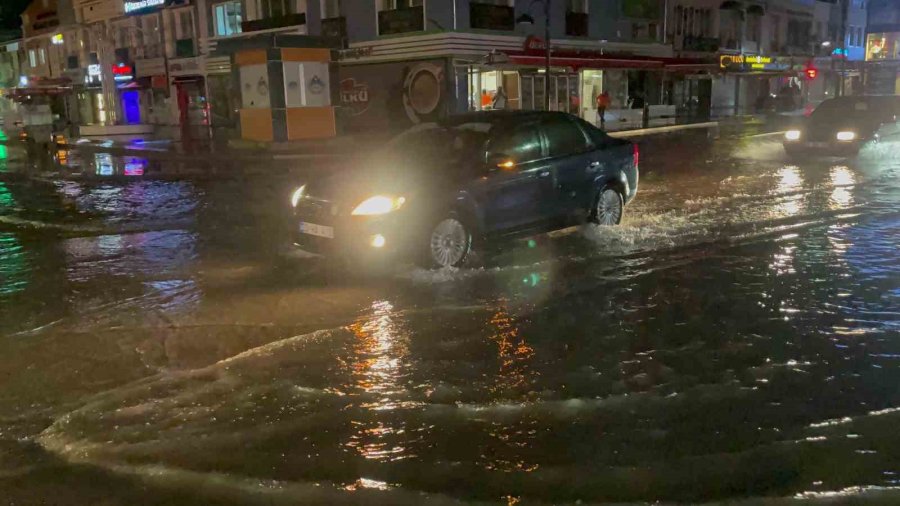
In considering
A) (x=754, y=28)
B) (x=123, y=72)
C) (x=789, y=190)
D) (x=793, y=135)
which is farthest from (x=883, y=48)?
(x=789, y=190)

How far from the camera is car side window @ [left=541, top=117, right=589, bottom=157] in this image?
8.85 m

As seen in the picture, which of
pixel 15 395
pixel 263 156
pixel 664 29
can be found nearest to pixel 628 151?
pixel 15 395

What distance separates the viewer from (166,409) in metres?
4.66

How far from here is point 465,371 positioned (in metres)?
5.20

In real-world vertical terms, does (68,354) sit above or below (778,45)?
below

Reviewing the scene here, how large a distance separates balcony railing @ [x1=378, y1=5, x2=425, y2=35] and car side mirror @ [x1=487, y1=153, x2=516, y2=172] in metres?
21.8

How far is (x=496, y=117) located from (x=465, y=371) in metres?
4.24

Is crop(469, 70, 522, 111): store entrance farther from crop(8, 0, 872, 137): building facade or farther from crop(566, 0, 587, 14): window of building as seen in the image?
crop(566, 0, 587, 14): window of building

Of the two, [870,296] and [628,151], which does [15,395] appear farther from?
[628,151]

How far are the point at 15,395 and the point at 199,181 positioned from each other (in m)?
13.2

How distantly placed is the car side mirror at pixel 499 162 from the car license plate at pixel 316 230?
1799mm

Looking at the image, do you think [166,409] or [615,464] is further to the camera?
[166,409]

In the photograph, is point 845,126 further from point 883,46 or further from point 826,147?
point 883,46

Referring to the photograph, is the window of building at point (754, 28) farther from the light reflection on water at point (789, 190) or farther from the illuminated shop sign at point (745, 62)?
the light reflection on water at point (789, 190)
